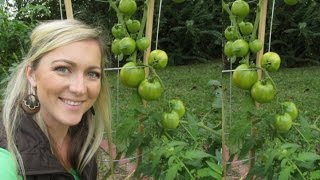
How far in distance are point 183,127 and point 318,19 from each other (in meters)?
0.81

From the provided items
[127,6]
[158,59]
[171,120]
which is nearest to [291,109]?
[171,120]

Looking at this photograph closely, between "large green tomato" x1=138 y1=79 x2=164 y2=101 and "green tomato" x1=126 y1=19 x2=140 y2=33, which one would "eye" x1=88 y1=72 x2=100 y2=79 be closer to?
"large green tomato" x1=138 y1=79 x2=164 y2=101

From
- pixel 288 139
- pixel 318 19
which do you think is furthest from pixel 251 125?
pixel 318 19

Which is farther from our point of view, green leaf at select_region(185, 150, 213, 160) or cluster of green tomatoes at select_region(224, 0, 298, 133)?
green leaf at select_region(185, 150, 213, 160)

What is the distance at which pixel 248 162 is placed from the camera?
2309 millimetres

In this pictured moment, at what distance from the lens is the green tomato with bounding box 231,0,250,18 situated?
216 cm

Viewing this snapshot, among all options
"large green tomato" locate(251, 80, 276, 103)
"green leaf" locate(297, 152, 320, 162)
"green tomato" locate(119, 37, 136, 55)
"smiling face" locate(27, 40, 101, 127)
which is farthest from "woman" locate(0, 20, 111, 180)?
"green leaf" locate(297, 152, 320, 162)

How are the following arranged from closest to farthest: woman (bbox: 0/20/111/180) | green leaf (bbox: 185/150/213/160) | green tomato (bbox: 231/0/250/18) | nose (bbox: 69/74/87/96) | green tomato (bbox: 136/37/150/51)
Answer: woman (bbox: 0/20/111/180)
nose (bbox: 69/74/87/96)
green tomato (bbox: 231/0/250/18)
green leaf (bbox: 185/150/213/160)
green tomato (bbox: 136/37/150/51)

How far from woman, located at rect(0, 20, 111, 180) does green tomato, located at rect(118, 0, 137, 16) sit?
1.96 feet

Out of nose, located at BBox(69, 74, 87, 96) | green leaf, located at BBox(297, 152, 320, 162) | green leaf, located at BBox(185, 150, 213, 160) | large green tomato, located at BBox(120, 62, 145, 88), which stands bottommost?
green leaf, located at BBox(185, 150, 213, 160)

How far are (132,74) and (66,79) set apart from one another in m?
0.73

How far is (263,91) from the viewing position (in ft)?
6.98

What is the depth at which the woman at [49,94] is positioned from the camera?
1562mm

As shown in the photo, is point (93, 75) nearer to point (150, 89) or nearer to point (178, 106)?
point (150, 89)
